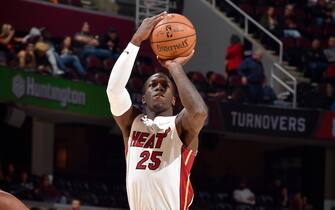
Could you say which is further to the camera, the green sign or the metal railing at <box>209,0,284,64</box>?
the metal railing at <box>209,0,284,64</box>

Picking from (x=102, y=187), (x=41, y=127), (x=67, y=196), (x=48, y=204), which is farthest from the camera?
(x=41, y=127)

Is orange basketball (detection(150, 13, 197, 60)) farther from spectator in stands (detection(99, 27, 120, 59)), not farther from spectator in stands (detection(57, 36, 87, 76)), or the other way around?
spectator in stands (detection(99, 27, 120, 59))

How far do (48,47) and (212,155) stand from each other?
7328 mm

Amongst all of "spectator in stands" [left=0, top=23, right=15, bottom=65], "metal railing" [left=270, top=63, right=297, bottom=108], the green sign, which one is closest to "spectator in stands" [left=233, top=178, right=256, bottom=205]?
"metal railing" [left=270, top=63, right=297, bottom=108]

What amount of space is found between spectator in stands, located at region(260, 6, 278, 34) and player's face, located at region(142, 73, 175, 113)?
49.8 feet

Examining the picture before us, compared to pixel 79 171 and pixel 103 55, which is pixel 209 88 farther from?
pixel 79 171

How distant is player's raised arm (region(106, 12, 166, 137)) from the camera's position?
18.8 feet

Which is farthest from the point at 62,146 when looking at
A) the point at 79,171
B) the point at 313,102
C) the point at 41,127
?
the point at 313,102

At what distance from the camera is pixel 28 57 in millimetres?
14945

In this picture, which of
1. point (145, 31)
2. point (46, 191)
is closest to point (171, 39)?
point (145, 31)

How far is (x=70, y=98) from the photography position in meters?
15.2

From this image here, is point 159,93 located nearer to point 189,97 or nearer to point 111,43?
point 189,97

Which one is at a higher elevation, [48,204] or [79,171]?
[48,204]

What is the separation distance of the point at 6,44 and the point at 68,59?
1024mm
